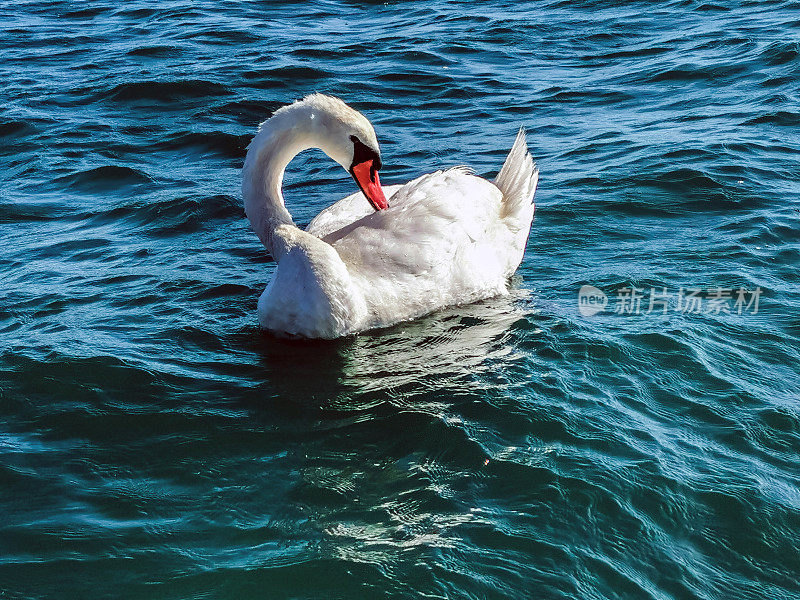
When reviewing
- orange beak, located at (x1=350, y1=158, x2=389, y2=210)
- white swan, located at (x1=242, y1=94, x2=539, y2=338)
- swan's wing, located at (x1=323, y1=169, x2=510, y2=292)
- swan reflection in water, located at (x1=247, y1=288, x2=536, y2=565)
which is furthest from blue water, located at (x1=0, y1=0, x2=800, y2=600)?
orange beak, located at (x1=350, y1=158, x2=389, y2=210)

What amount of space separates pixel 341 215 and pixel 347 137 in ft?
2.46

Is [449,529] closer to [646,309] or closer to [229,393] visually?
[229,393]

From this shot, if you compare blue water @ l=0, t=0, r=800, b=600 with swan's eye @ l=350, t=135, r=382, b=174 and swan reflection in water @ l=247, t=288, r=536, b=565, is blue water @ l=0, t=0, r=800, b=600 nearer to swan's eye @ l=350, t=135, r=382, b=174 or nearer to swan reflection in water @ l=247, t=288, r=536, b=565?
swan reflection in water @ l=247, t=288, r=536, b=565

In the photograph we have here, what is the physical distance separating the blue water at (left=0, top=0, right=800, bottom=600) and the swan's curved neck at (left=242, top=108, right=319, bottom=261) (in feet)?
1.67

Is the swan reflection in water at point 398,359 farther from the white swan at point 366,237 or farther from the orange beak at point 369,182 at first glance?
the orange beak at point 369,182

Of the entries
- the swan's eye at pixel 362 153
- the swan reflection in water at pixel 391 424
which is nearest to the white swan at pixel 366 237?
the swan's eye at pixel 362 153

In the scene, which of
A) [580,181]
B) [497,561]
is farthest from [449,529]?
[580,181]

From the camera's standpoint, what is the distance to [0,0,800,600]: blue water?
447 cm

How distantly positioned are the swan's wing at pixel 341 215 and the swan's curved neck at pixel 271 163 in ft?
1.23

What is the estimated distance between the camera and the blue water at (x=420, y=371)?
14.7ft

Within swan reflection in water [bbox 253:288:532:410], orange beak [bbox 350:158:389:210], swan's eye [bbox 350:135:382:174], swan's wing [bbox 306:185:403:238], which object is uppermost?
swan's eye [bbox 350:135:382:174]

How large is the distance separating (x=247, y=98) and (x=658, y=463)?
8574mm

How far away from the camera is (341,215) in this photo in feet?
26.3

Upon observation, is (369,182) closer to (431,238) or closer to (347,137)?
(347,137)
